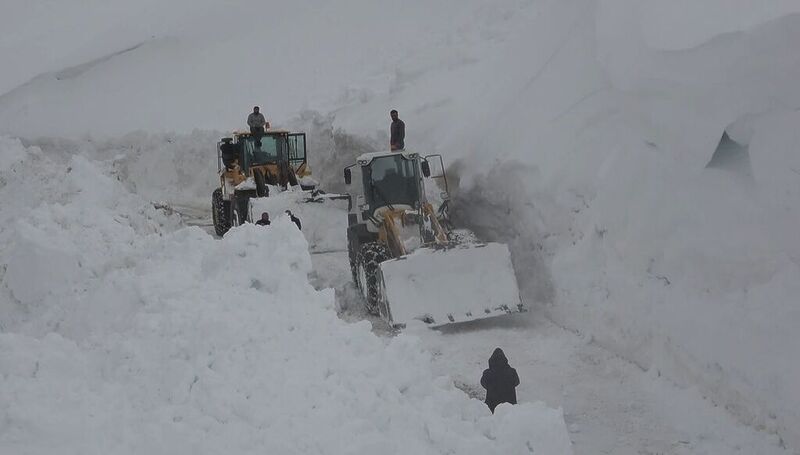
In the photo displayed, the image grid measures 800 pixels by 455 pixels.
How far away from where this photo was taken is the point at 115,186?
13039 millimetres

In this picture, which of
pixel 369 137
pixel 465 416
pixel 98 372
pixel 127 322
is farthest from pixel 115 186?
pixel 465 416

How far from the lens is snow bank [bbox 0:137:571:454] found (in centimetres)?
396

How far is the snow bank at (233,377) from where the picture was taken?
3.96m

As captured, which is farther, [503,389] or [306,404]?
[503,389]

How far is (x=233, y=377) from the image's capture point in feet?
14.9

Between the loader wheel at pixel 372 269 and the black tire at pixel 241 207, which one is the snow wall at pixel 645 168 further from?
the black tire at pixel 241 207

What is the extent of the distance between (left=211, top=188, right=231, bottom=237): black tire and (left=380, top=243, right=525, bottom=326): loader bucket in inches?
247

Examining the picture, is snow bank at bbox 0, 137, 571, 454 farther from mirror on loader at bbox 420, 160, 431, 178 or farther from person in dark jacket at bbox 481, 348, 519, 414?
mirror on loader at bbox 420, 160, 431, 178

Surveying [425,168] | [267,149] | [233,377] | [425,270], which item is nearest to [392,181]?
[425,168]

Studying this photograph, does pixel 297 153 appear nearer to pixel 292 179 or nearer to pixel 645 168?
pixel 292 179

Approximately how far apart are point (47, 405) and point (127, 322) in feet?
4.75

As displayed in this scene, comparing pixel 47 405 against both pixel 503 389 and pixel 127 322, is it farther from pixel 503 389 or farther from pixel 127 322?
pixel 503 389

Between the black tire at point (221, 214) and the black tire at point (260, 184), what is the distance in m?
1.19

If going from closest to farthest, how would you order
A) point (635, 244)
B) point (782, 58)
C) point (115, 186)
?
1. point (782, 58)
2. point (635, 244)
3. point (115, 186)
